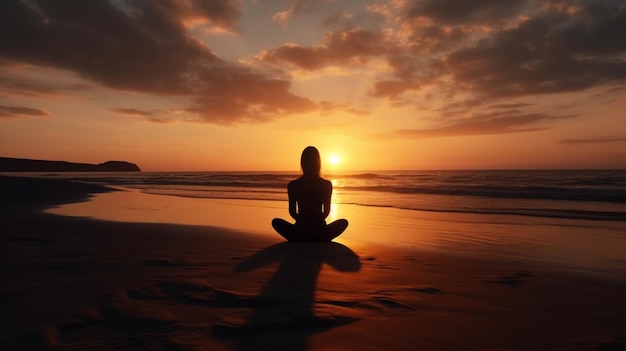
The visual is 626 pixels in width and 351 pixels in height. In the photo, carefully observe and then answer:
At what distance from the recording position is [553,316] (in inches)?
143

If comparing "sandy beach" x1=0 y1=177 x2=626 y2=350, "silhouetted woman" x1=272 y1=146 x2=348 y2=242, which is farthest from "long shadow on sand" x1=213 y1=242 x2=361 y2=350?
"silhouetted woman" x1=272 y1=146 x2=348 y2=242

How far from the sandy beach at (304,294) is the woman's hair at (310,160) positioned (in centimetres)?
145

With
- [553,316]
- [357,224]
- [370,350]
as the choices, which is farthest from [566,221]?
[370,350]

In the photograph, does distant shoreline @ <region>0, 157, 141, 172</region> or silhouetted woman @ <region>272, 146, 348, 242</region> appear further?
distant shoreline @ <region>0, 157, 141, 172</region>

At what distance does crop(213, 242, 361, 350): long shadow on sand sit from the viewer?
293cm

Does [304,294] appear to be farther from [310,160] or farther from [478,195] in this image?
[478,195]

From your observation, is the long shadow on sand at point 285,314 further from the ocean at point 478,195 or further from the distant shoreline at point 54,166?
the distant shoreline at point 54,166

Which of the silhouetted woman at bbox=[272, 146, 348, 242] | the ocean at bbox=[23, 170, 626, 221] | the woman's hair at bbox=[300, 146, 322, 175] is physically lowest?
the ocean at bbox=[23, 170, 626, 221]

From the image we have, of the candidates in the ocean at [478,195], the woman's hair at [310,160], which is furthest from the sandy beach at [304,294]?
the ocean at [478,195]

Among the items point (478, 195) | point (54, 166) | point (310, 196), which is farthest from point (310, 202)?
point (54, 166)

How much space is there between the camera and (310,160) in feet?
24.2

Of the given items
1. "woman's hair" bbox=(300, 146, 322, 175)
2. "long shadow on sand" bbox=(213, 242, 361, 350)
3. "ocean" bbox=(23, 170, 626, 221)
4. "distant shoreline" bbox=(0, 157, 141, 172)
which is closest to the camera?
"long shadow on sand" bbox=(213, 242, 361, 350)

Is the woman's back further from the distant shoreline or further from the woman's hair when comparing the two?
the distant shoreline

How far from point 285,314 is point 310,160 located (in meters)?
4.24
